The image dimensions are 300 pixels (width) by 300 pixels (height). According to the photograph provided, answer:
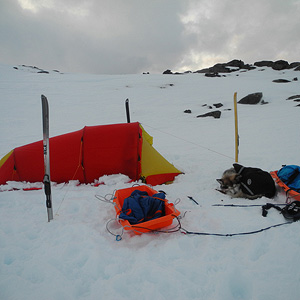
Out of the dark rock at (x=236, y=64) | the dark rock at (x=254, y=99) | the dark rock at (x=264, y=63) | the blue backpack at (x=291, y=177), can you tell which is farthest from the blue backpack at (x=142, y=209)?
the dark rock at (x=264, y=63)

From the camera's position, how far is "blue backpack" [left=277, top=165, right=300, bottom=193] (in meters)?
3.62

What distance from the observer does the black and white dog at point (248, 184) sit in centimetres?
368

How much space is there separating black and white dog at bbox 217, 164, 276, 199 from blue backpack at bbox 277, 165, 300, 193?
0.83ft

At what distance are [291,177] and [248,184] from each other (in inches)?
30.7

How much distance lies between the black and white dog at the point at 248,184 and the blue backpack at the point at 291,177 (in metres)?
0.25

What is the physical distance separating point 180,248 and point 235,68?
50.0m

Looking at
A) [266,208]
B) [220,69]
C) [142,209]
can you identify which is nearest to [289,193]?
[266,208]

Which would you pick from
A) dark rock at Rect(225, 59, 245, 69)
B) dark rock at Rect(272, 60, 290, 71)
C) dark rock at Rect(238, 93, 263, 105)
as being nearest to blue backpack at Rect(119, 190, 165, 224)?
dark rock at Rect(238, 93, 263, 105)

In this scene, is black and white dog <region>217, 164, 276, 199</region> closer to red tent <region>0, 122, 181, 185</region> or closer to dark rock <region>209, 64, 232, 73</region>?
red tent <region>0, 122, 181, 185</region>

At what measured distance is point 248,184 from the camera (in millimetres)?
3807

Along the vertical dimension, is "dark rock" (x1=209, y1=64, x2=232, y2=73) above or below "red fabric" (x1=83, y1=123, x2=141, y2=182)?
above

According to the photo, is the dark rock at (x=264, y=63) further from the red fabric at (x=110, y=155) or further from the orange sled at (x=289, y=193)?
the red fabric at (x=110, y=155)

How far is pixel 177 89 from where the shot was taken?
→ 27250mm

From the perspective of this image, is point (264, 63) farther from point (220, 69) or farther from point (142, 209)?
point (142, 209)
